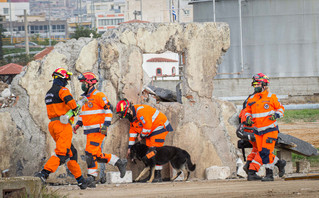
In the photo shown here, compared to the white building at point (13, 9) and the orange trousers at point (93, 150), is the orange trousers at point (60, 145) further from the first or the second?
the white building at point (13, 9)

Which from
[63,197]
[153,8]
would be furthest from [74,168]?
[153,8]

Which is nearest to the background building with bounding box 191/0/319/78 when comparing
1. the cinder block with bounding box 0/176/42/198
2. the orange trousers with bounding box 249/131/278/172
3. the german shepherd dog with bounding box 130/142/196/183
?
the german shepherd dog with bounding box 130/142/196/183

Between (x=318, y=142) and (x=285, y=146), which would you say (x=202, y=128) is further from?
(x=318, y=142)

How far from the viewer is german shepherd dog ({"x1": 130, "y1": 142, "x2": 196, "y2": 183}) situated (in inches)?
485

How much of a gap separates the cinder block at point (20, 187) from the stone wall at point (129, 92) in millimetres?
4073

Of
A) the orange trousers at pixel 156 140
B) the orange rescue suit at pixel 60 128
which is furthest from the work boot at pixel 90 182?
the orange trousers at pixel 156 140

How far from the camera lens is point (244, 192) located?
8.98m

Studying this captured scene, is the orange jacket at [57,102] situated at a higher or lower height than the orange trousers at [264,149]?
higher

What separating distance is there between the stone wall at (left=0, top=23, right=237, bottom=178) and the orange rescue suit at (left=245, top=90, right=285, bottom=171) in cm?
188

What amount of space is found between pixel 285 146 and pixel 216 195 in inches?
182

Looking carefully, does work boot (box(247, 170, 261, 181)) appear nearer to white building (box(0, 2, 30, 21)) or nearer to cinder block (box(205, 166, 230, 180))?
cinder block (box(205, 166, 230, 180))

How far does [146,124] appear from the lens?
12.1 metres

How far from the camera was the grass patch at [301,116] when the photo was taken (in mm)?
23825

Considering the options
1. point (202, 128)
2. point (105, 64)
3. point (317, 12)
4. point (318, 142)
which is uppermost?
point (317, 12)
